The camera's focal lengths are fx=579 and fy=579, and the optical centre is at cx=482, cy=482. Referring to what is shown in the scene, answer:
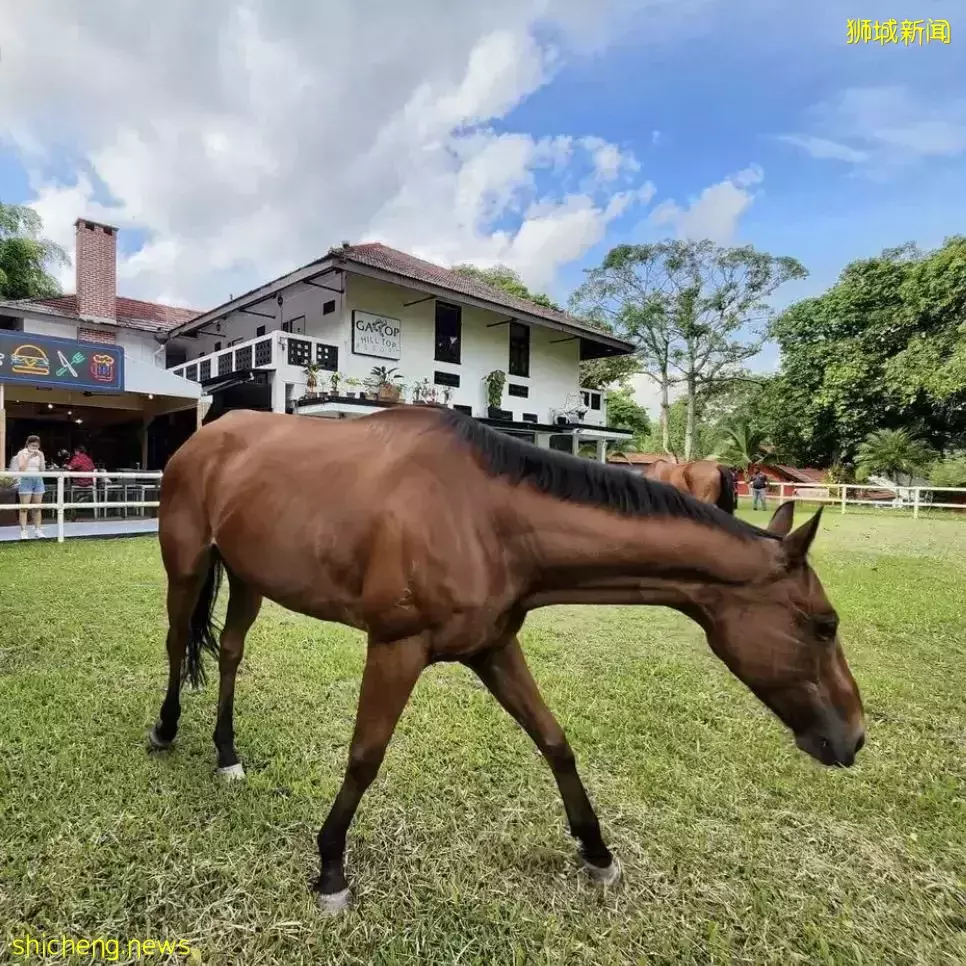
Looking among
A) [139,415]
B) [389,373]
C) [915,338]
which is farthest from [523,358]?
[915,338]

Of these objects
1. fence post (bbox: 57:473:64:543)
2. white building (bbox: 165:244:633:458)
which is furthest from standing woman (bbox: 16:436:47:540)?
white building (bbox: 165:244:633:458)

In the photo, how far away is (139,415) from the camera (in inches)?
615

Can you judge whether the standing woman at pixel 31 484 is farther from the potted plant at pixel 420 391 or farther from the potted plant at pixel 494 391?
the potted plant at pixel 494 391

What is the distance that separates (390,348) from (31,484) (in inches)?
315

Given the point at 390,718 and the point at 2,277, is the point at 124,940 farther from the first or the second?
the point at 2,277

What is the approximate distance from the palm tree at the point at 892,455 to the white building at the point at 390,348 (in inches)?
386

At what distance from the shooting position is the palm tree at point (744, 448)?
2708cm

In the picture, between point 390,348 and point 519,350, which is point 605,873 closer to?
point 390,348

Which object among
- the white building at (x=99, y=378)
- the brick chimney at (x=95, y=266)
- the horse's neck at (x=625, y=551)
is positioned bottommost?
the horse's neck at (x=625, y=551)

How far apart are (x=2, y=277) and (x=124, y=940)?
22986 mm

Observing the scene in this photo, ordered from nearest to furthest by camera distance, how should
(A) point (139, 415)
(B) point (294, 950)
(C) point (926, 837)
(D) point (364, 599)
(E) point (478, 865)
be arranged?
1. (B) point (294, 950)
2. (D) point (364, 599)
3. (E) point (478, 865)
4. (C) point (926, 837)
5. (A) point (139, 415)

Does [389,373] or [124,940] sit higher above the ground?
[389,373]

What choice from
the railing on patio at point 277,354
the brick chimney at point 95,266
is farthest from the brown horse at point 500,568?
the brick chimney at point 95,266

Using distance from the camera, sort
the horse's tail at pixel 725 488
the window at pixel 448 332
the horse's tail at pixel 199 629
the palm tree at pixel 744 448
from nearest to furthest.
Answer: the horse's tail at pixel 199 629
the horse's tail at pixel 725 488
the window at pixel 448 332
the palm tree at pixel 744 448
